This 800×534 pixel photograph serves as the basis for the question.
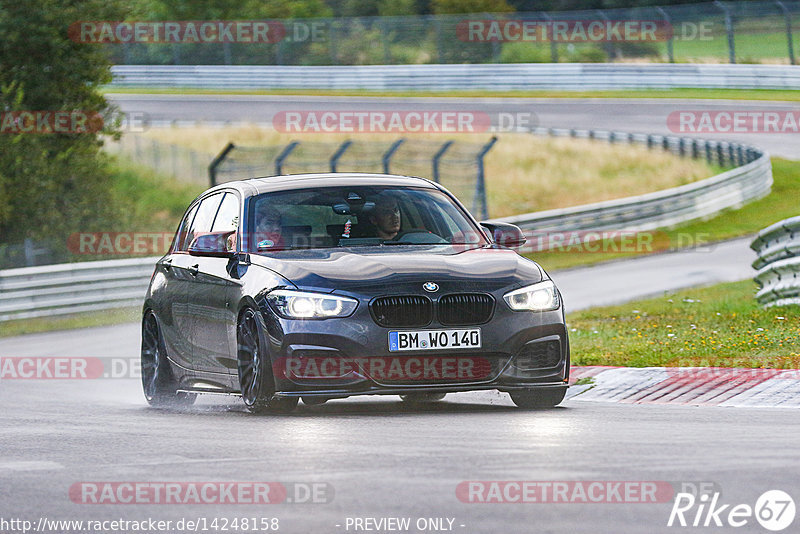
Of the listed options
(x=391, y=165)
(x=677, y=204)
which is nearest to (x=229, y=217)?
(x=391, y=165)

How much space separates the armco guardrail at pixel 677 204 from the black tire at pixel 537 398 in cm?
1785

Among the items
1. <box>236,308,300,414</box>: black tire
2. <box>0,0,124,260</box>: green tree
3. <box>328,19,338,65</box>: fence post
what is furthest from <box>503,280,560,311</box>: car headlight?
<box>328,19,338,65</box>: fence post

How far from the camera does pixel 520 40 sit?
2082 inches

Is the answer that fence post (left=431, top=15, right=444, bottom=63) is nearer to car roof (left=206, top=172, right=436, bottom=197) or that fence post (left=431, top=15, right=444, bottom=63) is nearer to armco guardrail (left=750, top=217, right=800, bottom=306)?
armco guardrail (left=750, top=217, right=800, bottom=306)

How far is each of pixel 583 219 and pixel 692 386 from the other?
19579 millimetres

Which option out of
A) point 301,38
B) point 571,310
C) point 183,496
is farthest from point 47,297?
point 301,38

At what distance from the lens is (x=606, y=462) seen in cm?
710

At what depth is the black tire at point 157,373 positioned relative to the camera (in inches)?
450

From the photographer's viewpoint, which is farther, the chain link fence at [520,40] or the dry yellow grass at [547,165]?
the chain link fence at [520,40]

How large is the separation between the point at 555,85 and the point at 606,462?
46.3m

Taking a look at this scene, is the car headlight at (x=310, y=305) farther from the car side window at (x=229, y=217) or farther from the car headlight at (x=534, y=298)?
the car side window at (x=229, y=217)

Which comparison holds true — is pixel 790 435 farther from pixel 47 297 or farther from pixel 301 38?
pixel 301 38

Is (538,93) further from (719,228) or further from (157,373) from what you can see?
(157,373)

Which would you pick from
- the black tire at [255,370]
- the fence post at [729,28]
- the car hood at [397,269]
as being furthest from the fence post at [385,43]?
the black tire at [255,370]
